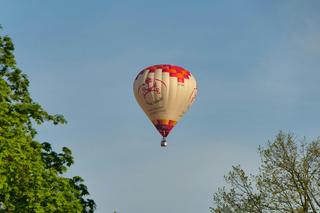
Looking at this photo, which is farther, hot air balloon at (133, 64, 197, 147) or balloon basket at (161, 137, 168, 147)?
balloon basket at (161, 137, 168, 147)

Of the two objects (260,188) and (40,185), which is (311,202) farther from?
(40,185)

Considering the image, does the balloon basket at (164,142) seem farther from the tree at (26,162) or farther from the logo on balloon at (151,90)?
the tree at (26,162)

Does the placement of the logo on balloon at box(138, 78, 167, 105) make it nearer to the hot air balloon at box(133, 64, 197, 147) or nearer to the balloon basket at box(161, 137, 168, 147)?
the hot air balloon at box(133, 64, 197, 147)

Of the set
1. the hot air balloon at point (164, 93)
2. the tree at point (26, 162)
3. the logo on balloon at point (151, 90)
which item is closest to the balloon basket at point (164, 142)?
the hot air balloon at point (164, 93)

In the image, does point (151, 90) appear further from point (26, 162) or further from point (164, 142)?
point (26, 162)

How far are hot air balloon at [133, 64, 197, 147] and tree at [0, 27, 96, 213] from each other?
1003 inches

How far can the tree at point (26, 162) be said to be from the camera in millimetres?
27125

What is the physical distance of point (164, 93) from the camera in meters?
57.0

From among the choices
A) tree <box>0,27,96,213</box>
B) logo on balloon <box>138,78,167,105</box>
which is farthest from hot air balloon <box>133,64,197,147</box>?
tree <box>0,27,96,213</box>

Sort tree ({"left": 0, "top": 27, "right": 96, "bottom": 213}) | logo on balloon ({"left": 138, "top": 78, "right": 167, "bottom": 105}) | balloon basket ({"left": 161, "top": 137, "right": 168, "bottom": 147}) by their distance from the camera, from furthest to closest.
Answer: balloon basket ({"left": 161, "top": 137, "right": 168, "bottom": 147}) → logo on balloon ({"left": 138, "top": 78, "right": 167, "bottom": 105}) → tree ({"left": 0, "top": 27, "right": 96, "bottom": 213})

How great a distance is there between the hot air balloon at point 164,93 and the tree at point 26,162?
25482mm

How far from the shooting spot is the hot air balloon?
5691cm

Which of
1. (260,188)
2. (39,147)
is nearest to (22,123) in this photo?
(39,147)

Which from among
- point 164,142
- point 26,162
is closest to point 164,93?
point 164,142
